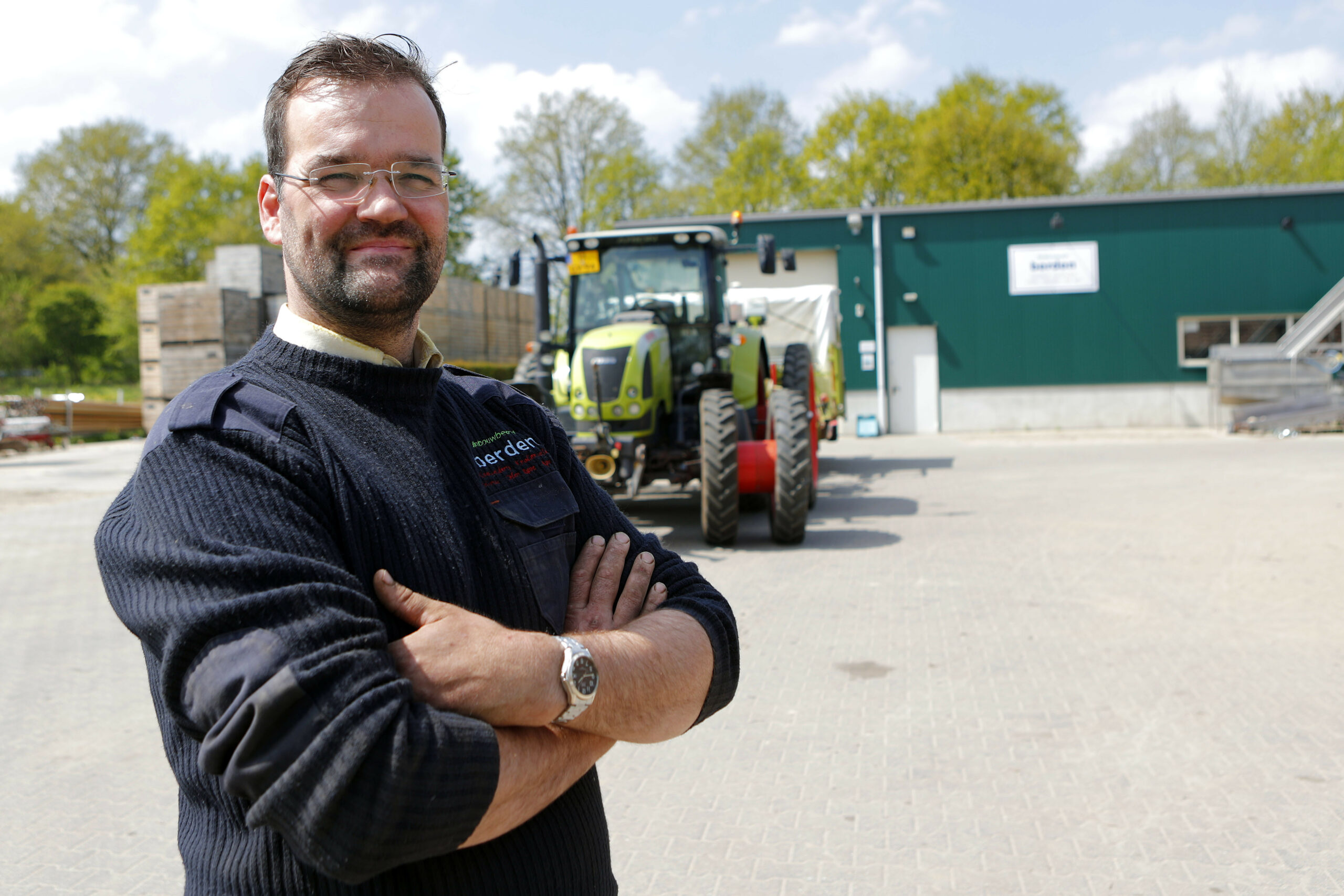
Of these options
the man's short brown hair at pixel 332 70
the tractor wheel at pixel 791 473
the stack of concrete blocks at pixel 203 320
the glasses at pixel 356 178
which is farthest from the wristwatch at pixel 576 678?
the stack of concrete blocks at pixel 203 320

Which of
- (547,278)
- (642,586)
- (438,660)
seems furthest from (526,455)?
(547,278)

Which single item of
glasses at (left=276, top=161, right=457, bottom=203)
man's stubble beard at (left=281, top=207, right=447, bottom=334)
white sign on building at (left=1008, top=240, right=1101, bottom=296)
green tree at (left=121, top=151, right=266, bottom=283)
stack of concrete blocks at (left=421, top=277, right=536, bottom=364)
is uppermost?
green tree at (left=121, top=151, right=266, bottom=283)

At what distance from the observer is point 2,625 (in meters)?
7.02

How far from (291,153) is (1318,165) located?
141ft

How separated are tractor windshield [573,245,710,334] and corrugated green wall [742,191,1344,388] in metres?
14.5

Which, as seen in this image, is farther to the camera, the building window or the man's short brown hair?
the building window

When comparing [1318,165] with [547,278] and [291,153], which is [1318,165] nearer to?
[547,278]

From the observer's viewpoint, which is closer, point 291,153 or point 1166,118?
point 291,153

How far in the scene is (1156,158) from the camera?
141 ft

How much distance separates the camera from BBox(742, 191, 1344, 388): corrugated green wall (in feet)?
77.9

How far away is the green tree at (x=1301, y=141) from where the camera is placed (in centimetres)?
3700

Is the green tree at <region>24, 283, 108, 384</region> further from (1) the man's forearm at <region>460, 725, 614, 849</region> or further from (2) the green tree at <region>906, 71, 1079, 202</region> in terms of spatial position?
(1) the man's forearm at <region>460, 725, 614, 849</region>

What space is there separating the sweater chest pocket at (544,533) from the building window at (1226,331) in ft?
82.4

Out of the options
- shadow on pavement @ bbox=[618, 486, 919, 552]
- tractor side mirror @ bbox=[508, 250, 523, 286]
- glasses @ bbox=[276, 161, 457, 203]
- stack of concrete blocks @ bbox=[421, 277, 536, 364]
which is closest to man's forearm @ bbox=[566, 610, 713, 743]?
glasses @ bbox=[276, 161, 457, 203]
